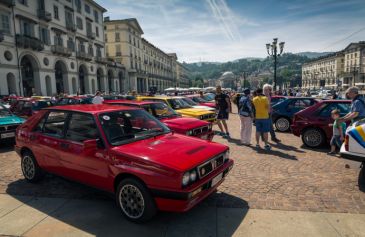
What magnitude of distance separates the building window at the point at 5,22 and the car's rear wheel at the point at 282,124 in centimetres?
2983

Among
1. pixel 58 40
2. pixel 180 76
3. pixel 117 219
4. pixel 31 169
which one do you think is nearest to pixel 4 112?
pixel 31 169

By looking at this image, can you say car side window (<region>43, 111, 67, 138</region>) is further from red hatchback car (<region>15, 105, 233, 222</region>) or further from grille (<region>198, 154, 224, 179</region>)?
grille (<region>198, 154, 224, 179</region>)

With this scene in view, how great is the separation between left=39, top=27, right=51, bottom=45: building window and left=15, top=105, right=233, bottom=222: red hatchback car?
34138 mm

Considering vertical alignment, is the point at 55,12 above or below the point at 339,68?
above

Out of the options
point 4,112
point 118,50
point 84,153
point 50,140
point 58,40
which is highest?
point 118,50

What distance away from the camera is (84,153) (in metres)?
4.12

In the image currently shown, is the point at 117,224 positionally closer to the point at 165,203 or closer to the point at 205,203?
the point at 165,203

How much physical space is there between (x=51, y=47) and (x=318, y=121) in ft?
119

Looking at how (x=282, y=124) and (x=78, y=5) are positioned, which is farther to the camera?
(x=78, y=5)

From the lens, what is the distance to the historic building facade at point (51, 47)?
28.2 meters

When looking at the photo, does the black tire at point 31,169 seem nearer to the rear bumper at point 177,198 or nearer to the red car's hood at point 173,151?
the red car's hood at point 173,151

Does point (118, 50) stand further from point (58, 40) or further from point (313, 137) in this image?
point (313, 137)

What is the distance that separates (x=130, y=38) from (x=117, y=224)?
6881 cm

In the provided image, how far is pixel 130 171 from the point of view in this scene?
354 cm
